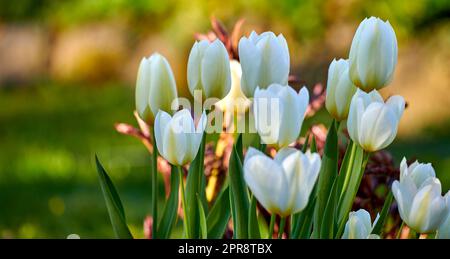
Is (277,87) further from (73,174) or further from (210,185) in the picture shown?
(73,174)

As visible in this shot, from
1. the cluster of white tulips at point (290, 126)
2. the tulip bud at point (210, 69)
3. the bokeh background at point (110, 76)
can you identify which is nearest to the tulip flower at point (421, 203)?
the cluster of white tulips at point (290, 126)

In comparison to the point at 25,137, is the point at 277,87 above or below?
below

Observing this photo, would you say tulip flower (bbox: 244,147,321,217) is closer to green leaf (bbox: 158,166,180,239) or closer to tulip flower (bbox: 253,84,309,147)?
tulip flower (bbox: 253,84,309,147)

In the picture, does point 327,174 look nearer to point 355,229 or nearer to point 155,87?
point 355,229

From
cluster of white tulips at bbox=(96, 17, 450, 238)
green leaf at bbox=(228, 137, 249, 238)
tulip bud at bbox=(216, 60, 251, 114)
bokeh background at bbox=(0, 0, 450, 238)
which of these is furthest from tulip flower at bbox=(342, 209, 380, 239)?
bokeh background at bbox=(0, 0, 450, 238)

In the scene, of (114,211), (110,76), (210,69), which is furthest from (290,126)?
(110,76)

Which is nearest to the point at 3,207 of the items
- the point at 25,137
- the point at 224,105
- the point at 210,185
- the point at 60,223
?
the point at 60,223
